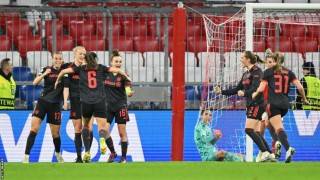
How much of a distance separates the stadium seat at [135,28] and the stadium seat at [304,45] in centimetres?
334

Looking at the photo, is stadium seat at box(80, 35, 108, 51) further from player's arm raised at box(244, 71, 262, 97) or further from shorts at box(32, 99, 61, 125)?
player's arm raised at box(244, 71, 262, 97)

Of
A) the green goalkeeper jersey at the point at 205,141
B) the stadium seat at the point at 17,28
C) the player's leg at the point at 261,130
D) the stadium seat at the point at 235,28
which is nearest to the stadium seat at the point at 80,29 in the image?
the stadium seat at the point at 17,28

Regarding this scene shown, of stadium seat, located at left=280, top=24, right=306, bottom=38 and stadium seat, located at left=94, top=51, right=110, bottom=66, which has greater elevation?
stadium seat, located at left=280, top=24, right=306, bottom=38

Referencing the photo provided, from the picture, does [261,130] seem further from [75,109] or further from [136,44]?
[136,44]

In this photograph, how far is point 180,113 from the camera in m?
16.3

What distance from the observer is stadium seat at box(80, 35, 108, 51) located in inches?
778

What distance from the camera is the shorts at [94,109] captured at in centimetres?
1548

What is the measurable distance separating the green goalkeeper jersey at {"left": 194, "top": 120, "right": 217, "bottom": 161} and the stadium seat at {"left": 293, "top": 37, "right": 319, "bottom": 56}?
10.9 feet

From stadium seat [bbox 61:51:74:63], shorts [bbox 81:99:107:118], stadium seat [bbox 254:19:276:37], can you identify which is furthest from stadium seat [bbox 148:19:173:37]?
shorts [bbox 81:99:107:118]

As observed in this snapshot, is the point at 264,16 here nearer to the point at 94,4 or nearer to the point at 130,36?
the point at 130,36

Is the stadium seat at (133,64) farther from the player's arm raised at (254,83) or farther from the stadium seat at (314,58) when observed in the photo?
the player's arm raised at (254,83)

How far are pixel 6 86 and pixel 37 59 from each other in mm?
1342
